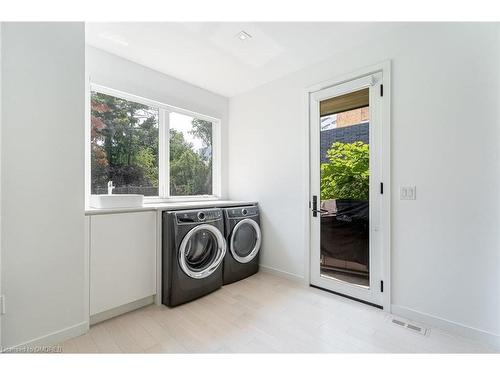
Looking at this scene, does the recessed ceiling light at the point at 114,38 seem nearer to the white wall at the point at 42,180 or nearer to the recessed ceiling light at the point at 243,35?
the white wall at the point at 42,180

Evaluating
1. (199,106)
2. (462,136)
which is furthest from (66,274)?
(462,136)

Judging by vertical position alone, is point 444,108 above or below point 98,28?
below

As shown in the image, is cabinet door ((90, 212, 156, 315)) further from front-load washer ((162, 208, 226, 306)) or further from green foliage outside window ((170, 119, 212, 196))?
green foliage outside window ((170, 119, 212, 196))

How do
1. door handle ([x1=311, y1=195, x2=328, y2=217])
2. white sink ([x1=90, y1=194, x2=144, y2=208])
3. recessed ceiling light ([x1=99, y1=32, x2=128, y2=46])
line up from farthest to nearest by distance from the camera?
door handle ([x1=311, y1=195, x2=328, y2=217]) < recessed ceiling light ([x1=99, y1=32, x2=128, y2=46]) < white sink ([x1=90, y1=194, x2=144, y2=208])

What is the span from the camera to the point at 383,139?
2004 millimetres

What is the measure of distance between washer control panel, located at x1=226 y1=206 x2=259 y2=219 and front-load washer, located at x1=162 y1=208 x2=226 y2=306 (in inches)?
6.2

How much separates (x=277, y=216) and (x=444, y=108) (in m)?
1.89

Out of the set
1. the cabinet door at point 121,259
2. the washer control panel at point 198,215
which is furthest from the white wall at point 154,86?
the cabinet door at point 121,259

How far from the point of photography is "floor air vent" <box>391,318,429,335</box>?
5.54 feet

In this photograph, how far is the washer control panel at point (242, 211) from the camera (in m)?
2.62

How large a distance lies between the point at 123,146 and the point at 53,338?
5.83 feet

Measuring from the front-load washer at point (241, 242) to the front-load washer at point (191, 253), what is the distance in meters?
0.13

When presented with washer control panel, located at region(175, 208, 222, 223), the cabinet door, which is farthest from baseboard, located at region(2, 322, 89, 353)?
washer control panel, located at region(175, 208, 222, 223)

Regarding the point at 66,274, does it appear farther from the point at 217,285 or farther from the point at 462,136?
the point at 462,136
